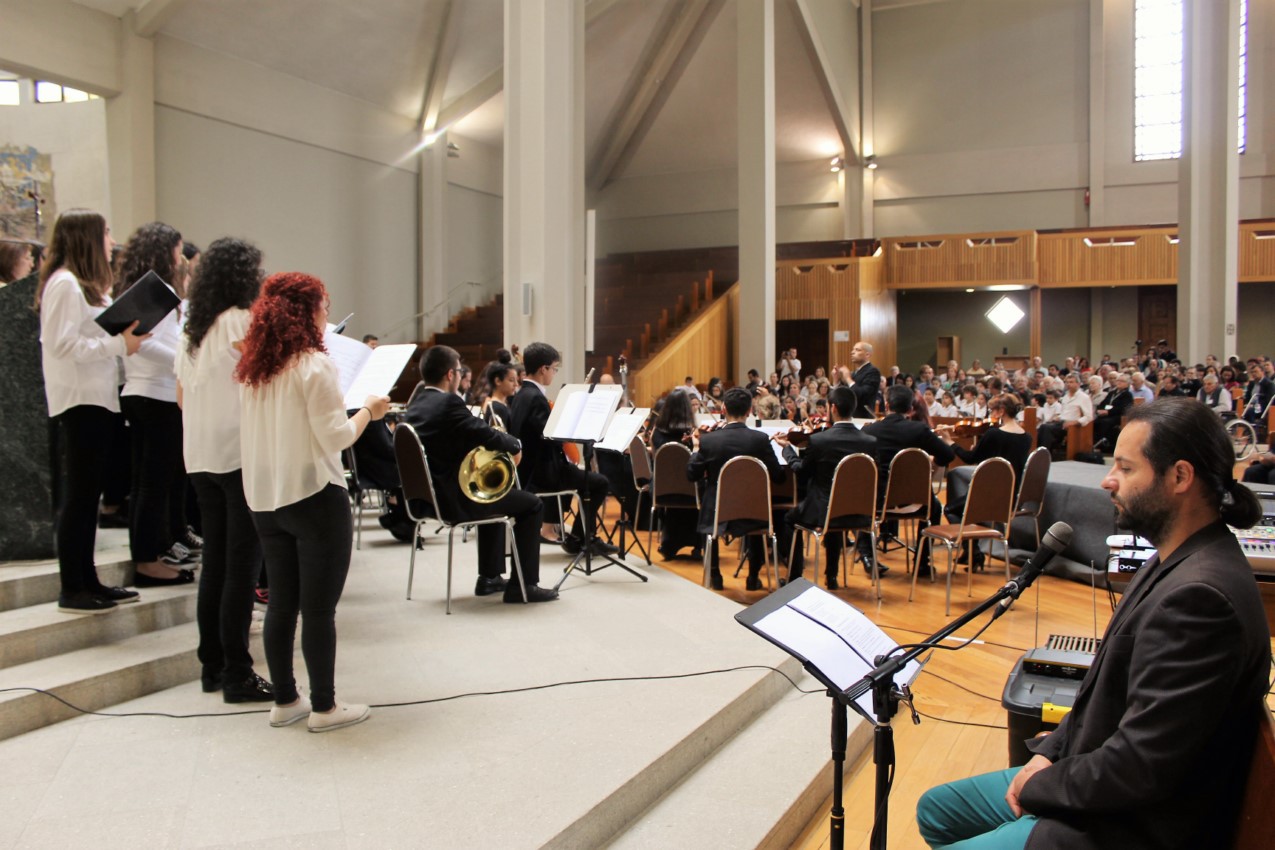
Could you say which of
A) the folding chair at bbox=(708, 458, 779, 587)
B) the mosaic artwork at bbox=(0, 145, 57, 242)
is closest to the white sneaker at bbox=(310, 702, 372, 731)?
the folding chair at bbox=(708, 458, 779, 587)

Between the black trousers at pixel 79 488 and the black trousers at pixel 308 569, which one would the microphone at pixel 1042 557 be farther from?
the black trousers at pixel 79 488

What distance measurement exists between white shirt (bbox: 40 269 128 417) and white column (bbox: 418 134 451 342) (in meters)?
13.3

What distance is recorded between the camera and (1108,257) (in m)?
18.8

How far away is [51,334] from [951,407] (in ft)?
39.4

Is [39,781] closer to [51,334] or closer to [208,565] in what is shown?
[208,565]

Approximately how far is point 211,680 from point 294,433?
1061 mm

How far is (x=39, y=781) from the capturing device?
8.30ft

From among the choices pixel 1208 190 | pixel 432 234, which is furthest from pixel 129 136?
pixel 1208 190

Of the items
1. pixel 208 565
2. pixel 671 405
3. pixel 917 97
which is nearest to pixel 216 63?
pixel 671 405

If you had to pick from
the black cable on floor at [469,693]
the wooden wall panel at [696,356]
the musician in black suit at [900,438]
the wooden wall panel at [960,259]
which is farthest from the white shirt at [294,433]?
the wooden wall panel at [960,259]

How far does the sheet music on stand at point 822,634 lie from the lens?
1.95 meters

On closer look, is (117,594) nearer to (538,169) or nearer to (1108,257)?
(538,169)

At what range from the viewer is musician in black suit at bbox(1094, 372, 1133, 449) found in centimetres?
1209

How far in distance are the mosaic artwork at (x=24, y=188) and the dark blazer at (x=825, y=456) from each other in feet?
32.1
